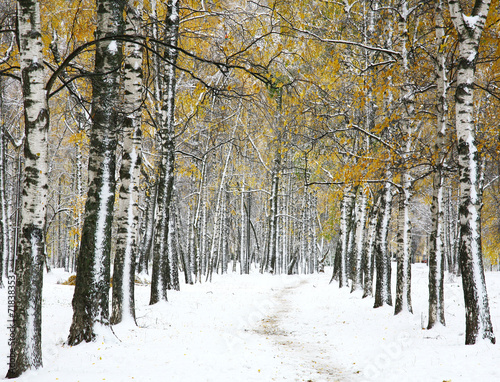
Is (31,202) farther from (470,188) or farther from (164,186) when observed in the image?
(164,186)

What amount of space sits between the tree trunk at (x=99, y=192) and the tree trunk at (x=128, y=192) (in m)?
1.50

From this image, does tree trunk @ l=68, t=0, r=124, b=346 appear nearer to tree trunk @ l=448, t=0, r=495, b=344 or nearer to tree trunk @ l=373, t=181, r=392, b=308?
tree trunk @ l=448, t=0, r=495, b=344

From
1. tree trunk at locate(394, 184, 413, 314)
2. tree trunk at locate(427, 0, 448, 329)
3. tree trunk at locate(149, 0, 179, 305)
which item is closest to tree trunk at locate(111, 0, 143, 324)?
tree trunk at locate(149, 0, 179, 305)

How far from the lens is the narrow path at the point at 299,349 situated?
6.33 m

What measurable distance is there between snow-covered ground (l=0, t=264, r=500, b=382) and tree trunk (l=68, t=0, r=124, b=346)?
1.86 ft

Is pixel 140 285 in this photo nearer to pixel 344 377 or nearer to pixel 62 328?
pixel 62 328

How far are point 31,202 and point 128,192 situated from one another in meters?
3.83

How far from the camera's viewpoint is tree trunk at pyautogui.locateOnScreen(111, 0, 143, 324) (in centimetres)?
830

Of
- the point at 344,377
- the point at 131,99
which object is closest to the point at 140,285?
the point at 131,99

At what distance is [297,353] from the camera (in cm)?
771

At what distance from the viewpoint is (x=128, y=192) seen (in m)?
8.61

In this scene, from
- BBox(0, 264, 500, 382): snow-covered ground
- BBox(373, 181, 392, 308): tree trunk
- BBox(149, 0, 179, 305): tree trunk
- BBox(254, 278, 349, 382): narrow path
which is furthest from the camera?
BBox(373, 181, 392, 308): tree trunk

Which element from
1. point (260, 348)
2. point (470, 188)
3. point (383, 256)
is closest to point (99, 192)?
point (260, 348)

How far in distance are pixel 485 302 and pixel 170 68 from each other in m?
10.9
